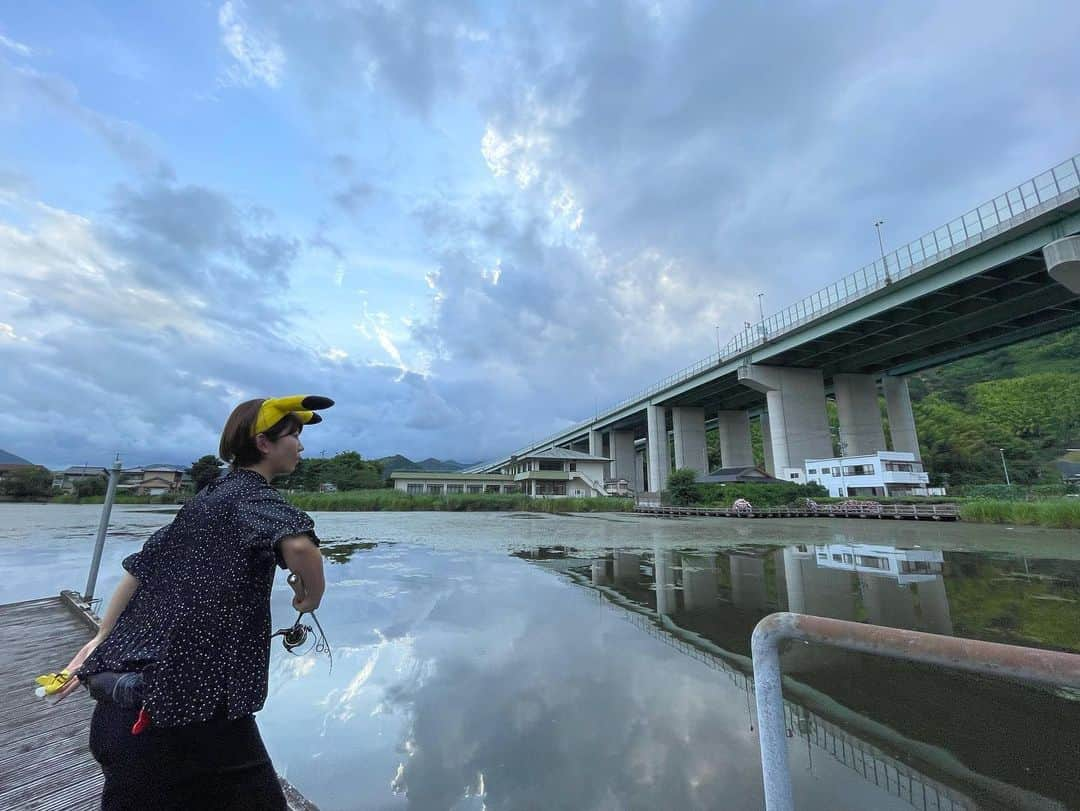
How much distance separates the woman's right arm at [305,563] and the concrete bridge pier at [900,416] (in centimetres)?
4236

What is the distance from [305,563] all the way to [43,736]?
9.28ft

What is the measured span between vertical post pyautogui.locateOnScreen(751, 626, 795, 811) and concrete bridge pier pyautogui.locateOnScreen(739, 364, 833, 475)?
3518 cm

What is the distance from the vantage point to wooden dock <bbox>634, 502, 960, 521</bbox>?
859 inches

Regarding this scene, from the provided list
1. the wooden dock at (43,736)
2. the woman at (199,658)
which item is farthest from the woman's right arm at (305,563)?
the wooden dock at (43,736)

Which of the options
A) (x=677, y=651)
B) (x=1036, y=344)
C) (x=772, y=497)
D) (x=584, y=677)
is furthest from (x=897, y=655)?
(x=1036, y=344)

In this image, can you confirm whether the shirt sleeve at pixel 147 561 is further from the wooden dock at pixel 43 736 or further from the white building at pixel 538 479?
the white building at pixel 538 479

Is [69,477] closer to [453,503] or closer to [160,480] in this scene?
[160,480]

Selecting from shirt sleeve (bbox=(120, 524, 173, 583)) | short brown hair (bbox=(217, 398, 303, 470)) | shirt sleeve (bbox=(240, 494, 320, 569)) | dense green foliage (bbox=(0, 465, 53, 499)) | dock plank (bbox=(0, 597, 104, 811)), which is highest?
dense green foliage (bbox=(0, 465, 53, 499))

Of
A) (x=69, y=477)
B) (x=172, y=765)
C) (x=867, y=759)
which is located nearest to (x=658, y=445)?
(x=867, y=759)

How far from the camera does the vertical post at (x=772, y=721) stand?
1152 millimetres

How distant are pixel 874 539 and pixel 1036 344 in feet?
249

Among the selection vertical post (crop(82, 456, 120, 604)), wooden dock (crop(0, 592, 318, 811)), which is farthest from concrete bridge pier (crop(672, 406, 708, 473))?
wooden dock (crop(0, 592, 318, 811))

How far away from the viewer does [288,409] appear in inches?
54.1

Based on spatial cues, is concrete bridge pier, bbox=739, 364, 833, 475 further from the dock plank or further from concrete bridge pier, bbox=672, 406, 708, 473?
the dock plank
